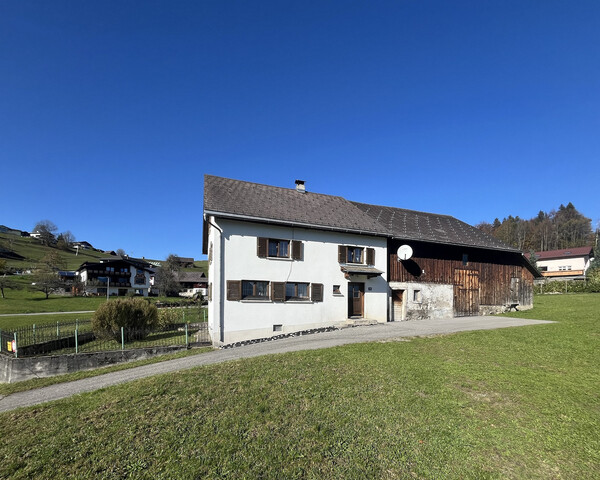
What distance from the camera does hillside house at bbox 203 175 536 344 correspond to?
47.7 feet

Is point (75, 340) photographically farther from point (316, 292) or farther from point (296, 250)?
point (316, 292)

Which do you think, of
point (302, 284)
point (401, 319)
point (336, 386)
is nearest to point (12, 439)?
point (336, 386)

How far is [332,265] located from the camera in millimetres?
16766

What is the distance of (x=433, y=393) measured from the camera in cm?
648

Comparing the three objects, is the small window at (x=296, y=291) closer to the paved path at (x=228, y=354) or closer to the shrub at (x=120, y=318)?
the paved path at (x=228, y=354)

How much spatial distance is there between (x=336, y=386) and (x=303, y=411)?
1381mm

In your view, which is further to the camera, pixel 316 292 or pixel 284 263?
pixel 316 292

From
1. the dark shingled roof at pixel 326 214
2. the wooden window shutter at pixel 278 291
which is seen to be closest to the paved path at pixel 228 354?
the wooden window shutter at pixel 278 291

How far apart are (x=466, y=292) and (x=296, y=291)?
13.0m

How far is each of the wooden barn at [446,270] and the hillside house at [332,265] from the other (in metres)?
0.07

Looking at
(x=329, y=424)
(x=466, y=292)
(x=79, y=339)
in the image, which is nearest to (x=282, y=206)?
(x=329, y=424)

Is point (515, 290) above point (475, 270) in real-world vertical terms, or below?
below

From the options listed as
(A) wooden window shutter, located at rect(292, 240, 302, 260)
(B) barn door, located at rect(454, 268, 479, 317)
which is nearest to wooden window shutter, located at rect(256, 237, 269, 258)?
(A) wooden window shutter, located at rect(292, 240, 302, 260)

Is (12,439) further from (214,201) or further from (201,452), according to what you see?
(214,201)
